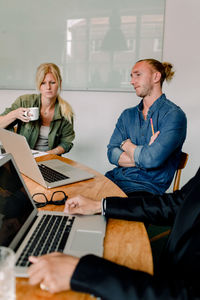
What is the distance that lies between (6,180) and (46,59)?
2.33 metres

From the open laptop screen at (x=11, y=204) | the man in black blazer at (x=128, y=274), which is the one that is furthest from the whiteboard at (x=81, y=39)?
the man in black blazer at (x=128, y=274)

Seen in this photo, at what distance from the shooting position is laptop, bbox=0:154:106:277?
71cm

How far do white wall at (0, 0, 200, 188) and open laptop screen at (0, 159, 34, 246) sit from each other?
82.1 inches

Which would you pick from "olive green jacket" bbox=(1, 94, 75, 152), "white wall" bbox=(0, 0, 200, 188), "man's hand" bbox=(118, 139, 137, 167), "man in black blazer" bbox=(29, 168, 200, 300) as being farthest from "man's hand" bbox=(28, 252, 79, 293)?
"white wall" bbox=(0, 0, 200, 188)

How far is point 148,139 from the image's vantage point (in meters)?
1.81

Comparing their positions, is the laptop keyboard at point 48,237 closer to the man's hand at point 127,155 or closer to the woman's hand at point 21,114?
the man's hand at point 127,155

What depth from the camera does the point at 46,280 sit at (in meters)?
0.58

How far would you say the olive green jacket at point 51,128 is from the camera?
2.13 meters

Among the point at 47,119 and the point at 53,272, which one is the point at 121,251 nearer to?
the point at 53,272

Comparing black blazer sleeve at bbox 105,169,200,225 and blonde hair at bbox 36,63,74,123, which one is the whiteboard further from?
black blazer sleeve at bbox 105,169,200,225

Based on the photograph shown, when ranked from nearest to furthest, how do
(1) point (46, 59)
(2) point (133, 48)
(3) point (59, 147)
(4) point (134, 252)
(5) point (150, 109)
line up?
(4) point (134, 252) < (5) point (150, 109) < (3) point (59, 147) < (2) point (133, 48) < (1) point (46, 59)

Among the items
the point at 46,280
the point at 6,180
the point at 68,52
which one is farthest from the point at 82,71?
the point at 46,280

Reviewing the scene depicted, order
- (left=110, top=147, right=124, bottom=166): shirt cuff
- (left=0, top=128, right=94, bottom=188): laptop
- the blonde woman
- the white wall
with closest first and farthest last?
1. (left=0, top=128, right=94, bottom=188): laptop
2. (left=110, top=147, right=124, bottom=166): shirt cuff
3. the blonde woman
4. the white wall

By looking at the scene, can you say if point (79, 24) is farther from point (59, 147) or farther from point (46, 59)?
point (59, 147)
